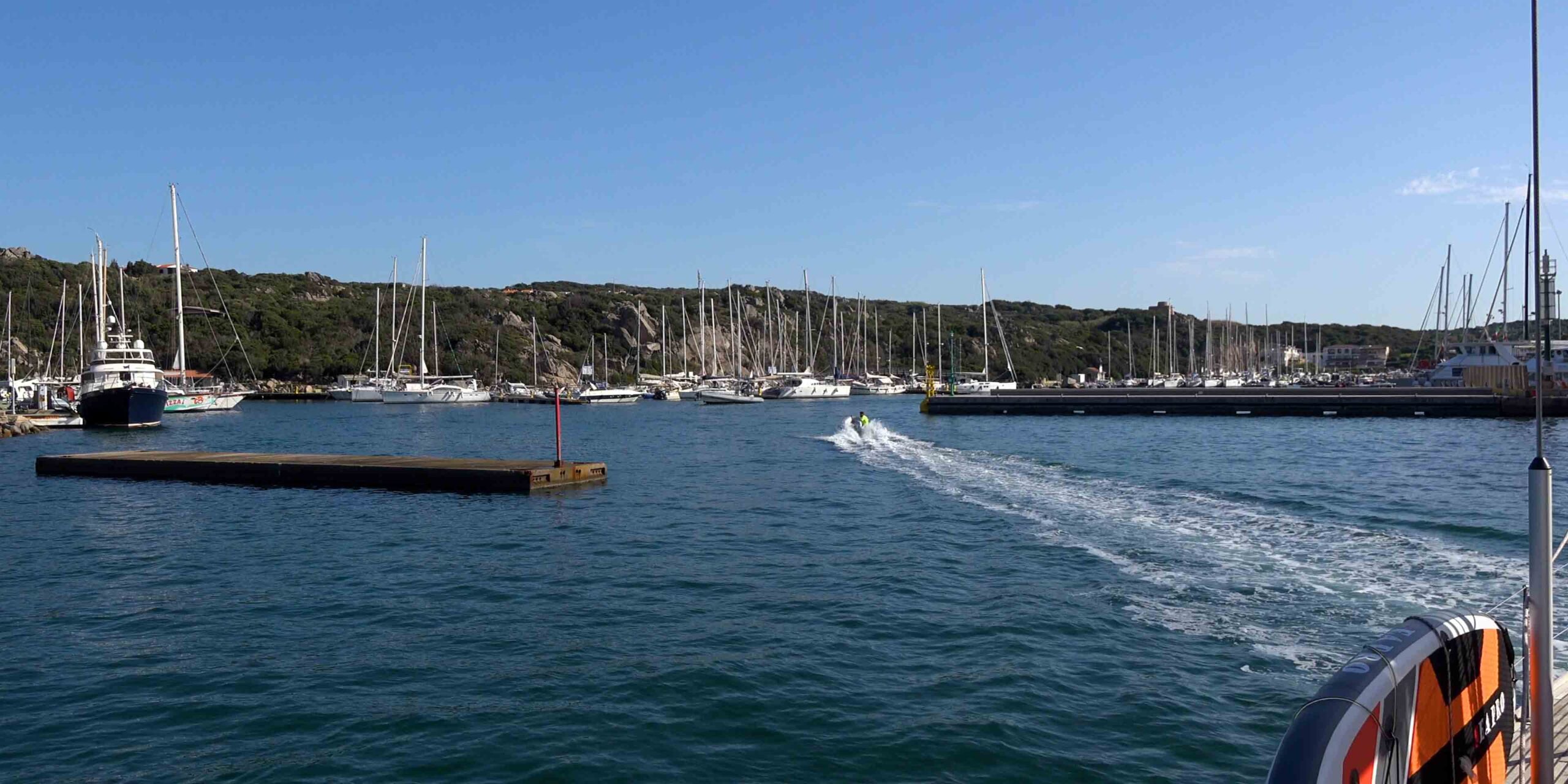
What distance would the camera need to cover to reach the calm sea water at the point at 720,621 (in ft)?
32.4

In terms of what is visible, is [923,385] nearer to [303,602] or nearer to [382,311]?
[382,311]

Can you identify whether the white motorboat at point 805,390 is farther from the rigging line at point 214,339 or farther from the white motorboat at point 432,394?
the rigging line at point 214,339

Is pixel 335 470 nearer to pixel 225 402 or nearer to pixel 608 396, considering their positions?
pixel 225 402

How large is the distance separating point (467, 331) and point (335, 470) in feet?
392

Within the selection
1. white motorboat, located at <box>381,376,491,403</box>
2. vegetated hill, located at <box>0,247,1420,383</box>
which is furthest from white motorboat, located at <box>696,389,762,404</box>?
white motorboat, located at <box>381,376,491,403</box>

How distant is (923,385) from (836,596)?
129675mm

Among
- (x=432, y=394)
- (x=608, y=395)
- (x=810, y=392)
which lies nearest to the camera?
(x=432, y=394)

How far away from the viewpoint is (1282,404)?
68375 millimetres

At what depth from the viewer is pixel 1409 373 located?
344ft

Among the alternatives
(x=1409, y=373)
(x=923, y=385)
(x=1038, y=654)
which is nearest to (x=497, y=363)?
(x=923, y=385)

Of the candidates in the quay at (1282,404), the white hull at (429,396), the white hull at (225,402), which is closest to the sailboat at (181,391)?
the white hull at (225,402)

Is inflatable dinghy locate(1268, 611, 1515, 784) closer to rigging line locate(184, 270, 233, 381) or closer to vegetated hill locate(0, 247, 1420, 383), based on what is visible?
vegetated hill locate(0, 247, 1420, 383)

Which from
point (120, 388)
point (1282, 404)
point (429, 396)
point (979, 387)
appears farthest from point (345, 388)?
point (1282, 404)

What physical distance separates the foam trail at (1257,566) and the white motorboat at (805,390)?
285 ft
